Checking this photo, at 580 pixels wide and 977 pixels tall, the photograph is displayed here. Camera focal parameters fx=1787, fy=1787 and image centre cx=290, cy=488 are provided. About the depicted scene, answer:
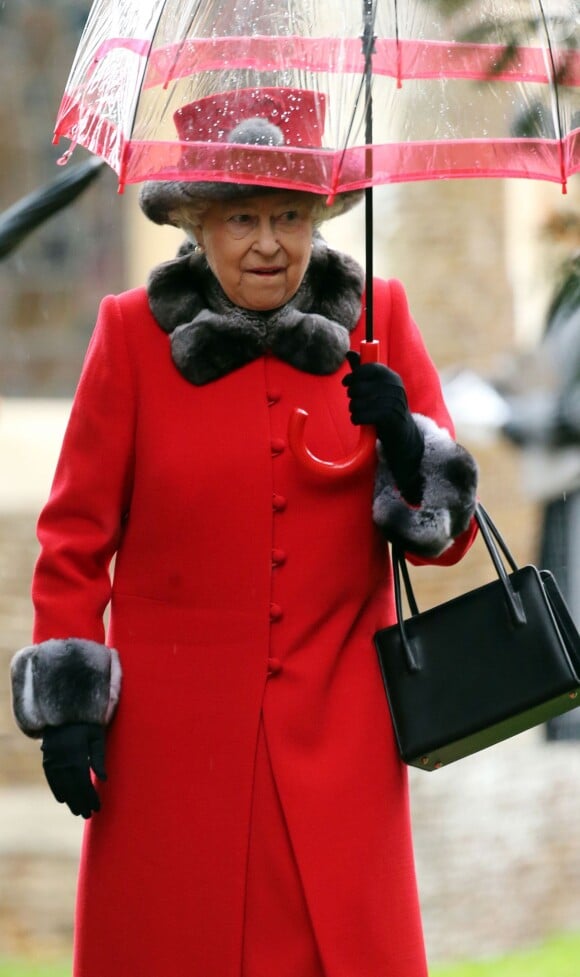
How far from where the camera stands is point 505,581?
2566 mm

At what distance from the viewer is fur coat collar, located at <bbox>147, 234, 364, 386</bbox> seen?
107 inches

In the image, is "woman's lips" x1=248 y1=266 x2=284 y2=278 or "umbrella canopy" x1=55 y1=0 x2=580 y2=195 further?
"woman's lips" x1=248 y1=266 x2=284 y2=278

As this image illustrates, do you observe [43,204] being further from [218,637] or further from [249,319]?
[218,637]

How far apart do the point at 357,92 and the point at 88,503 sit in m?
0.74

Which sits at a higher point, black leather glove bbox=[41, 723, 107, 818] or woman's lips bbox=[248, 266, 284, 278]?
woman's lips bbox=[248, 266, 284, 278]

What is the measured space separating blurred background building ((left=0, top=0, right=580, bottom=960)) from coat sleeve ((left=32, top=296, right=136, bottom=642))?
2461 millimetres

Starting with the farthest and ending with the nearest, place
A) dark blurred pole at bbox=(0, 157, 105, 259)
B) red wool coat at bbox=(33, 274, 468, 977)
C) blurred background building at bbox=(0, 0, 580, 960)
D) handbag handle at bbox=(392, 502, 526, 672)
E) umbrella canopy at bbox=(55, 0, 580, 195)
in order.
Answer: blurred background building at bbox=(0, 0, 580, 960) < dark blurred pole at bbox=(0, 157, 105, 259) < red wool coat at bbox=(33, 274, 468, 977) < handbag handle at bbox=(392, 502, 526, 672) < umbrella canopy at bbox=(55, 0, 580, 195)

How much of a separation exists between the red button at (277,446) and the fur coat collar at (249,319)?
0.12m

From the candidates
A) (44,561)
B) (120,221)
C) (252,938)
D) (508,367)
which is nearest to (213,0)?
(44,561)

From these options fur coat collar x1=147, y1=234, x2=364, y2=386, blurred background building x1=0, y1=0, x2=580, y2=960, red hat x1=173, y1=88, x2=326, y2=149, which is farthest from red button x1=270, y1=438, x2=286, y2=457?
blurred background building x1=0, y1=0, x2=580, y2=960

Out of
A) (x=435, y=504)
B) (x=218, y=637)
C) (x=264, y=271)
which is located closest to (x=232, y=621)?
(x=218, y=637)

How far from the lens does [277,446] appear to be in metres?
2.71

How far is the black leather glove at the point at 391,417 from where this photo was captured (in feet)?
8.32

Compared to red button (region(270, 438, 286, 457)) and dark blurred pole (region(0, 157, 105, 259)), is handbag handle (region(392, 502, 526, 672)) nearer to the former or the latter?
red button (region(270, 438, 286, 457))
